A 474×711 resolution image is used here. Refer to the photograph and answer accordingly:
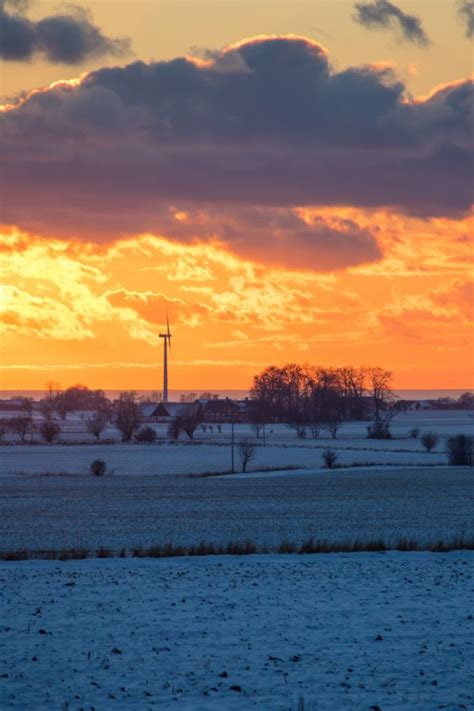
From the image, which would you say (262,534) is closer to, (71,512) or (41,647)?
(71,512)

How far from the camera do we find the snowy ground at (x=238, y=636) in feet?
41.9

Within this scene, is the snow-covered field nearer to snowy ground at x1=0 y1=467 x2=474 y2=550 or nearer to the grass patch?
snowy ground at x1=0 y1=467 x2=474 y2=550

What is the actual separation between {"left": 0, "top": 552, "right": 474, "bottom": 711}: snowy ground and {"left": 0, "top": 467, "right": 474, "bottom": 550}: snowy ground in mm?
9636

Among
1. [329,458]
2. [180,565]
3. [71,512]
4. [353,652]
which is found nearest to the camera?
[353,652]

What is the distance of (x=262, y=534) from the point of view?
34.2 meters

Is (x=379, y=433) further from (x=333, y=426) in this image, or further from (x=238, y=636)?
(x=238, y=636)

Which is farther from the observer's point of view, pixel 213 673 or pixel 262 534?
pixel 262 534

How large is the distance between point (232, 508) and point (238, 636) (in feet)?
101

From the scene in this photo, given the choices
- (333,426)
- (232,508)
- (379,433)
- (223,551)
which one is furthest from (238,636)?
(333,426)

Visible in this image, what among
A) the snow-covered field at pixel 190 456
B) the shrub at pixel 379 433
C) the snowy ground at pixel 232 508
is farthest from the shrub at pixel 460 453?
the shrub at pixel 379 433

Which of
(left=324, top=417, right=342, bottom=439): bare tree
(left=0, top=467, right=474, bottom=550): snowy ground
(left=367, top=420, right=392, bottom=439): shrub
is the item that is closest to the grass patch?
(left=0, top=467, right=474, bottom=550): snowy ground

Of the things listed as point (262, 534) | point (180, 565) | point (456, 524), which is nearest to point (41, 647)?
point (180, 565)

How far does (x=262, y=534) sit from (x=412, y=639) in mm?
18865

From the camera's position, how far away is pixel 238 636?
15867mm
